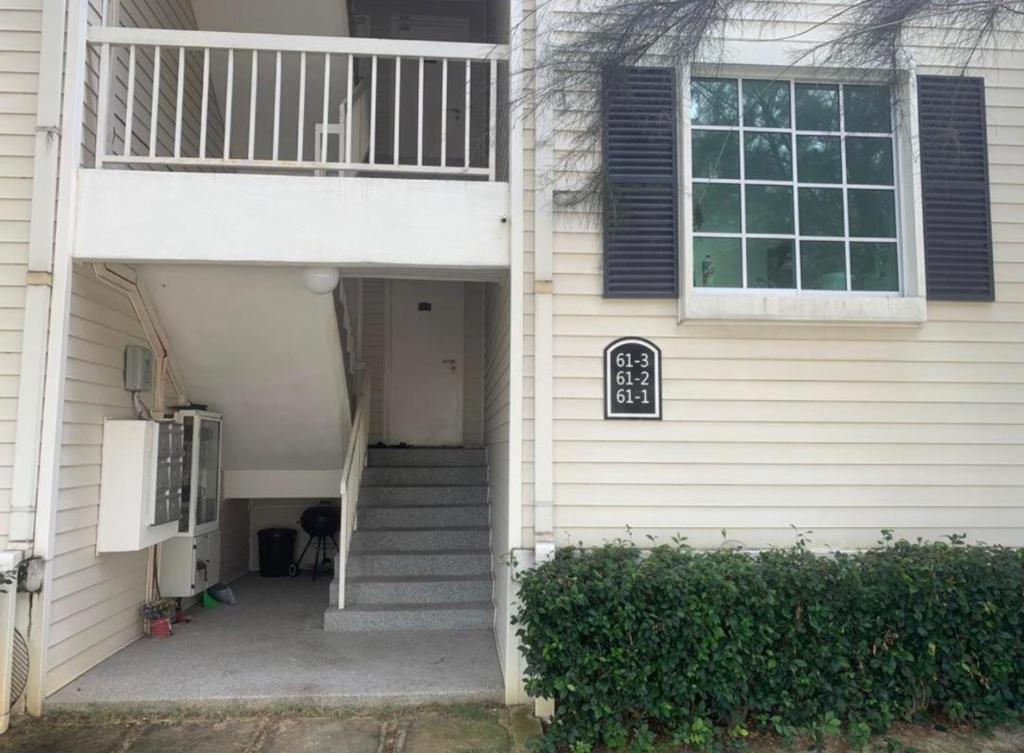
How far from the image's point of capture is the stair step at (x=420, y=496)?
5695 millimetres

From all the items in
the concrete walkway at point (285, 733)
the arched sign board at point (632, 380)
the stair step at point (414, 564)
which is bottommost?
the concrete walkway at point (285, 733)

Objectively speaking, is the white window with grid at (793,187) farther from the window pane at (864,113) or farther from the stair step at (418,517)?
the stair step at (418,517)

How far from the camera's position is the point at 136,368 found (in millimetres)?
4332

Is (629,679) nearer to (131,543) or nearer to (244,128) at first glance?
(131,543)

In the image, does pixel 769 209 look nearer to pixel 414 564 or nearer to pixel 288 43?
pixel 288 43

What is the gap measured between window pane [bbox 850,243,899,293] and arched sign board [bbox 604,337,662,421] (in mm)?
1391

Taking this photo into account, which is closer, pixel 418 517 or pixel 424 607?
pixel 424 607

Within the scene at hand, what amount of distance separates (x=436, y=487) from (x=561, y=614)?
273 cm

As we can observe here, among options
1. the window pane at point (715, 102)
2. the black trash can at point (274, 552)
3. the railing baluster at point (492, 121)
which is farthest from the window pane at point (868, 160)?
the black trash can at point (274, 552)

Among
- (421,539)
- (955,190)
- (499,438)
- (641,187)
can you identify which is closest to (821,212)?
(955,190)

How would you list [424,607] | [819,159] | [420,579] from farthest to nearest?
[420,579] < [424,607] < [819,159]

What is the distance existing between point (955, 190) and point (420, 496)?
175 inches

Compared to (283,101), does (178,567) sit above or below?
below

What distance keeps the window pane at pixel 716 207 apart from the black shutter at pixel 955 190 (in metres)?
1.15
